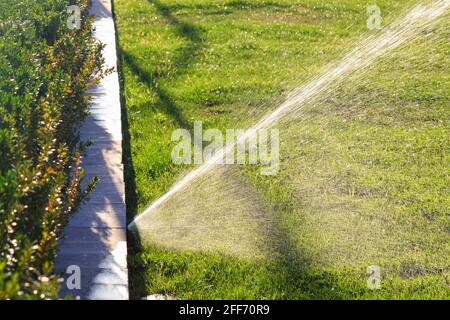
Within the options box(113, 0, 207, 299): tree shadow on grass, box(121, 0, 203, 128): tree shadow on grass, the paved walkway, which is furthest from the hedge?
box(121, 0, 203, 128): tree shadow on grass

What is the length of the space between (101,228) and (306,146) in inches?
91.5

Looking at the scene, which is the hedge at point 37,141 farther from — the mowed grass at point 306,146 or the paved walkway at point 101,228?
the mowed grass at point 306,146

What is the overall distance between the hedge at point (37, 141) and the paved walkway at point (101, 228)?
0.23 metres

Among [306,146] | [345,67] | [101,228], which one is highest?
[345,67]

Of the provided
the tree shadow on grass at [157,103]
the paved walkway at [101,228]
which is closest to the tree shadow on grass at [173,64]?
the tree shadow on grass at [157,103]

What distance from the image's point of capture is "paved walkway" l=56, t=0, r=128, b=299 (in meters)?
4.19

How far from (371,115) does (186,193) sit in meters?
2.52

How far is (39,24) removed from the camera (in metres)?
7.36

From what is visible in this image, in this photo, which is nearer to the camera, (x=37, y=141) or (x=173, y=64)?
(x=37, y=141)

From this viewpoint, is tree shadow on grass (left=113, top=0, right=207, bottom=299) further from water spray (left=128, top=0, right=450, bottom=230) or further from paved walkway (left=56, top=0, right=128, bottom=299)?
water spray (left=128, top=0, right=450, bottom=230)

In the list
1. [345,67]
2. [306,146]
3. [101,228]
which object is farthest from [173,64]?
[101,228]

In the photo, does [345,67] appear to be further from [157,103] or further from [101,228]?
[101,228]

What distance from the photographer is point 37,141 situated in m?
4.66
